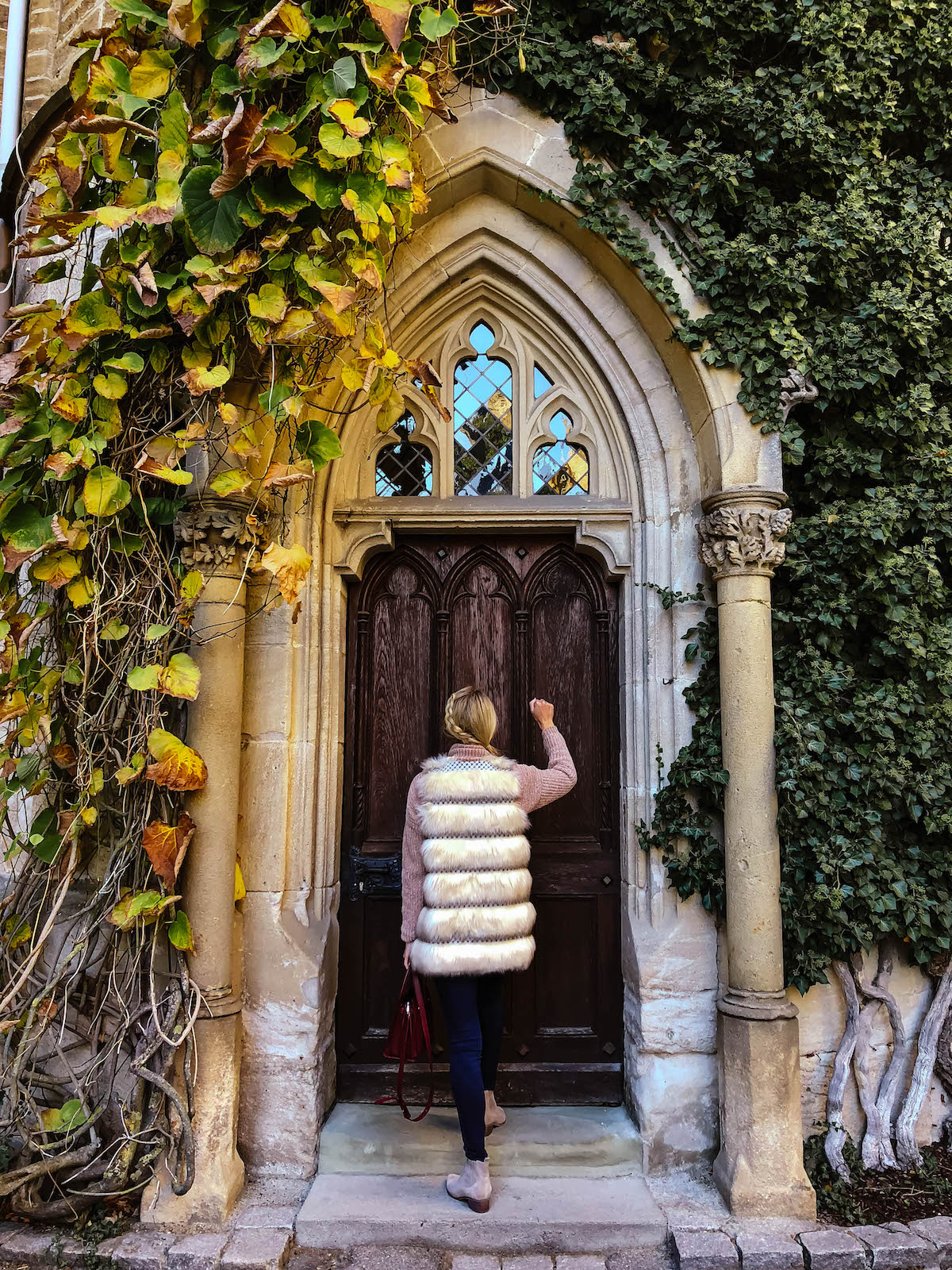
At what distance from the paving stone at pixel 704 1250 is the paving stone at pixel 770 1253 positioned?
4 cm

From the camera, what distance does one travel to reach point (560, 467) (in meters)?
4.09

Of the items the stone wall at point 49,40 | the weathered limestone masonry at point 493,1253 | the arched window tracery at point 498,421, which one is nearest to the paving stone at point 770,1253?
the weathered limestone masonry at point 493,1253

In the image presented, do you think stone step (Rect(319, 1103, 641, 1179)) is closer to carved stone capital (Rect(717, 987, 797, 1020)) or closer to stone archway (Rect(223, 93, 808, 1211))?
stone archway (Rect(223, 93, 808, 1211))

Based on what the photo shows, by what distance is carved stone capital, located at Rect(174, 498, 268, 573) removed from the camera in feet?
10.7

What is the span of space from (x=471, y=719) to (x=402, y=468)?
147 cm

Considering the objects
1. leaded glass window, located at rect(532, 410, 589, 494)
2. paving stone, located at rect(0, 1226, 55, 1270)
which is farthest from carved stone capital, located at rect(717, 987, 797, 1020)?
paving stone, located at rect(0, 1226, 55, 1270)

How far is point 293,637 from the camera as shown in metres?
3.62

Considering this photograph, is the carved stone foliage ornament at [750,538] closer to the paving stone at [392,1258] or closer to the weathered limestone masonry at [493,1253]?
the weathered limestone masonry at [493,1253]

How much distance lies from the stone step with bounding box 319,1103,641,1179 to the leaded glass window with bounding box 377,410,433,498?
2.81m

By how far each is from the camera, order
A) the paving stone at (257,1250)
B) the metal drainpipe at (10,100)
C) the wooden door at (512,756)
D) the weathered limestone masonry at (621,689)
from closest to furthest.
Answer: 1. the paving stone at (257,1250)
2. the weathered limestone masonry at (621,689)
3. the metal drainpipe at (10,100)
4. the wooden door at (512,756)

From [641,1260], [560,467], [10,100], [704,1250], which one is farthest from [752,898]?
[10,100]

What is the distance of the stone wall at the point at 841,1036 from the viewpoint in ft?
11.4

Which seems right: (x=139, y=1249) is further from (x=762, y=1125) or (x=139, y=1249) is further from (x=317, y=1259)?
(x=762, y=1125)

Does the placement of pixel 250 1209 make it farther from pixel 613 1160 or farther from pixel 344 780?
pixel 344 780
